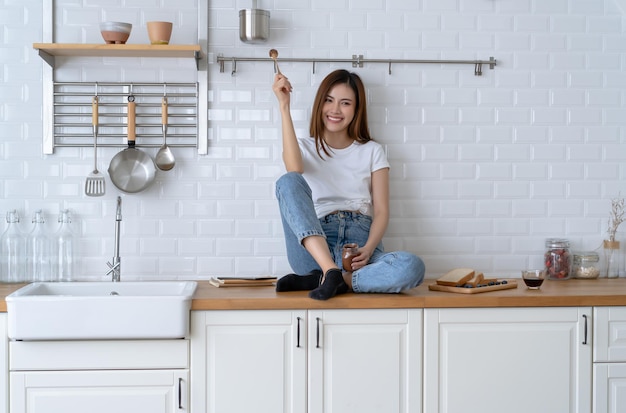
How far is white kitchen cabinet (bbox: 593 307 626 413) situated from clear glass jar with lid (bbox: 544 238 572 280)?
1.63 ft

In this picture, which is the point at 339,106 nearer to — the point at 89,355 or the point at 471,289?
the point at 471,289

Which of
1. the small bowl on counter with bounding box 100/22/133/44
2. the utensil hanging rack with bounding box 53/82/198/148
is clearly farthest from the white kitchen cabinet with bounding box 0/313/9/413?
the small bowl on counter with bounding box 100/22/133/44

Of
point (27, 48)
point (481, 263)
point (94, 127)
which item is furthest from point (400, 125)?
point (27, 48)

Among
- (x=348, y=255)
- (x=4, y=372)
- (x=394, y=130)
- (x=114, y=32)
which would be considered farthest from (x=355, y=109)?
(x=4, y=372)

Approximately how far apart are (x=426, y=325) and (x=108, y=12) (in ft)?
6.03

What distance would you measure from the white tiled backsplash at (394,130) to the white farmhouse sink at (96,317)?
69 centimetres

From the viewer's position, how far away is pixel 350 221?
3.18 m

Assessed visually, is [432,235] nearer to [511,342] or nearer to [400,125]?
[400,125]

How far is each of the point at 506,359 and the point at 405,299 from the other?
43 centimetres

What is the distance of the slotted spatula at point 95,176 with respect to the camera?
3.18m

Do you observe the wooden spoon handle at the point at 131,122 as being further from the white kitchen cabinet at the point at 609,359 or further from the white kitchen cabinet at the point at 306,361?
the white kitchen cabinet at the point at 609,359

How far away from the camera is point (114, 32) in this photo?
307 cm

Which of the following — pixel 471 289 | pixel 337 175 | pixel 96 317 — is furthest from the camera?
pixel 337 175

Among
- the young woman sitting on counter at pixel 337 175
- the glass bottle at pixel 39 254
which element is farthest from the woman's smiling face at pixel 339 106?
the glass bottle at pixel 39 254
